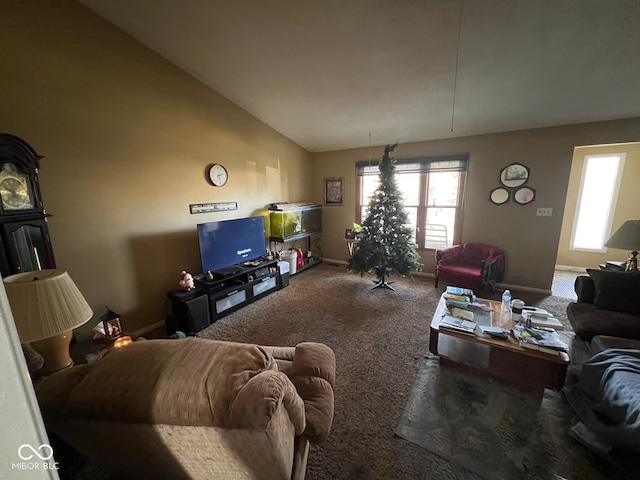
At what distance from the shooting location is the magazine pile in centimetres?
167

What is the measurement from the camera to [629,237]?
257 centimetres

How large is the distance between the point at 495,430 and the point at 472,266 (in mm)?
2600

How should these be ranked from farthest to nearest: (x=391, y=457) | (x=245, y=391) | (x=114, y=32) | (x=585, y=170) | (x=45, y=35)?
1. (x=585, y=170)
2. (x=114, y=32)
3. (x=45, y=35)
4. (x=391, y=457)
5. (x=245, y=391)

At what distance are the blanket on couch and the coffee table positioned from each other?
0.11 meters

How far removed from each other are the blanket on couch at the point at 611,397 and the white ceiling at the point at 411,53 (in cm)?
239

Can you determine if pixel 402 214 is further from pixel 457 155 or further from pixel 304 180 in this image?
pixel 304 180

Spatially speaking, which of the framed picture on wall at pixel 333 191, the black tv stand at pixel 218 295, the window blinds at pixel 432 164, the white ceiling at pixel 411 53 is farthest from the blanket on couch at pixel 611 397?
the framed picture on wall at pixel 333 191

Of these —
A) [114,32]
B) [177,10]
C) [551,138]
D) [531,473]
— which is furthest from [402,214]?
[114,32]

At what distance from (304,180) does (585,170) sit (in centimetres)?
488

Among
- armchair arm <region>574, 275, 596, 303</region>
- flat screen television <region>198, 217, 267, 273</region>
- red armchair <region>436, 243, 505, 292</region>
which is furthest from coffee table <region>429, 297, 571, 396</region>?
flat screen television <region>198, 217, 267, 273</region>

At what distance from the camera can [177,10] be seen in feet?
6.73

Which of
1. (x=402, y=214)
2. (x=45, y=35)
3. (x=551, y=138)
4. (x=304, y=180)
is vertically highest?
(x=45, y=35)

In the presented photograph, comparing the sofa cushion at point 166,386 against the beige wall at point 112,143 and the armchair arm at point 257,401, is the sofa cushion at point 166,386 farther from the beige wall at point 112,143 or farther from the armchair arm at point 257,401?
the beige wall at point 112,143

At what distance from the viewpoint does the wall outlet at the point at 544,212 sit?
11.3 feet
